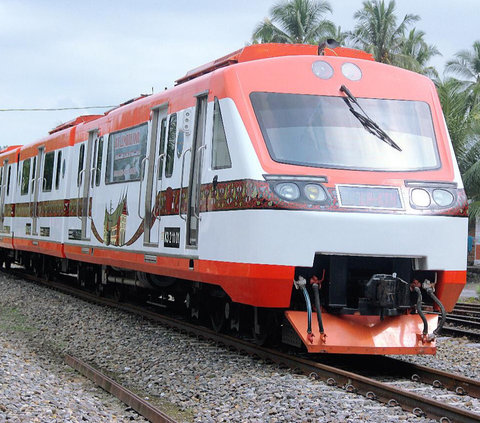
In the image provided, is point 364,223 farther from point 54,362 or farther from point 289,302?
point 54,362

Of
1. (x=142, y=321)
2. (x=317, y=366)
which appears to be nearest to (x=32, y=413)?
(x=317, y=366)

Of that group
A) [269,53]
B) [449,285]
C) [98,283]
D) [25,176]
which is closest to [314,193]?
[449,285]

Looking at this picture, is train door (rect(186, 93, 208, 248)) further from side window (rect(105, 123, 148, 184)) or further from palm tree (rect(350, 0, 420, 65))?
palm tree (rect(350, 0, 420, 65))

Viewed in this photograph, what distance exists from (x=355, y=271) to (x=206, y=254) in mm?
1501

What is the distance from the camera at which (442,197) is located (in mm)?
7836

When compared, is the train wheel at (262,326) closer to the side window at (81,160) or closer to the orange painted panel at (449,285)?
the orange painted panel at (449,285)

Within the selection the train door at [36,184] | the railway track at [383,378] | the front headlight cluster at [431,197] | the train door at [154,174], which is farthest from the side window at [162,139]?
the train door at [36,184]

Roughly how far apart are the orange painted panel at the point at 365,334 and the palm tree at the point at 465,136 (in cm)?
1523

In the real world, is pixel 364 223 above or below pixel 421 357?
above

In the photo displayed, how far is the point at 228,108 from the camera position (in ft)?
26.3

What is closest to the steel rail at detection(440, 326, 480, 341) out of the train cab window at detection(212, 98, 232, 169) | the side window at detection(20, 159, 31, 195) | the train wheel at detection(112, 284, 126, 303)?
the train cab window at detection(212, 98, 232, 169)

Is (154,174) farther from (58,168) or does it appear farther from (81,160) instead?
(58,168)

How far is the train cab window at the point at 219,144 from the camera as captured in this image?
802 cm

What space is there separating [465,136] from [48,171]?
1236 cm
